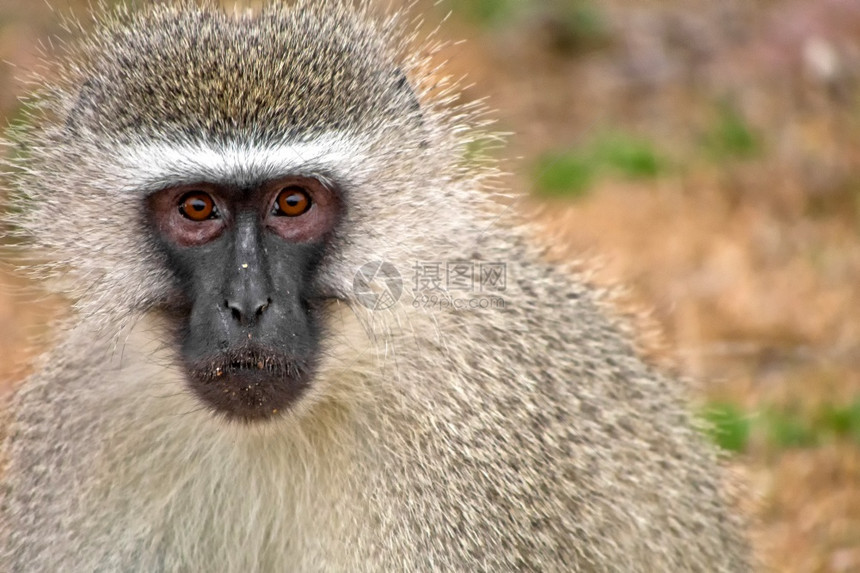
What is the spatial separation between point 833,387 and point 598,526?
82.8 inches

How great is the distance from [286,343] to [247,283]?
0.56ft

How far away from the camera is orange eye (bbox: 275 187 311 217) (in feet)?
10.0

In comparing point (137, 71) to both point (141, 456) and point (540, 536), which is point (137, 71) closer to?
point (141, 456)

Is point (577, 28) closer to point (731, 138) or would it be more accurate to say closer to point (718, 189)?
point (731, 138)

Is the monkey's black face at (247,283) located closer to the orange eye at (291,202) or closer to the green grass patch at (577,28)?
the orange eye at (291,202)

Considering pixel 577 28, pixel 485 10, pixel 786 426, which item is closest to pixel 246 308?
pixel 786 426

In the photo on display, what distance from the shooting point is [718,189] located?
6.58 meters

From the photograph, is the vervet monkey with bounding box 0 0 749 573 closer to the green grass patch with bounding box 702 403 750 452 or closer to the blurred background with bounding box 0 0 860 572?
the blurred background with bounding box 0 0 860 572

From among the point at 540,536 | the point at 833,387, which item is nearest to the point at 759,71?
the point at 833,387

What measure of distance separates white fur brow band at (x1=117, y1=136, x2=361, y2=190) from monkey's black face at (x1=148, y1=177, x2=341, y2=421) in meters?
0.03

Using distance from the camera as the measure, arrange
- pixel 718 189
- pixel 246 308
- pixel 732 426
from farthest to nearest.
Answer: pixel 718 189 → pixel 732 426 → pixel 246 308

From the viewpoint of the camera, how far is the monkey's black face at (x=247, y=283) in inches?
113

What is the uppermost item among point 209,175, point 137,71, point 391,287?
point 137,71

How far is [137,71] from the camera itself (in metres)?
3.24
